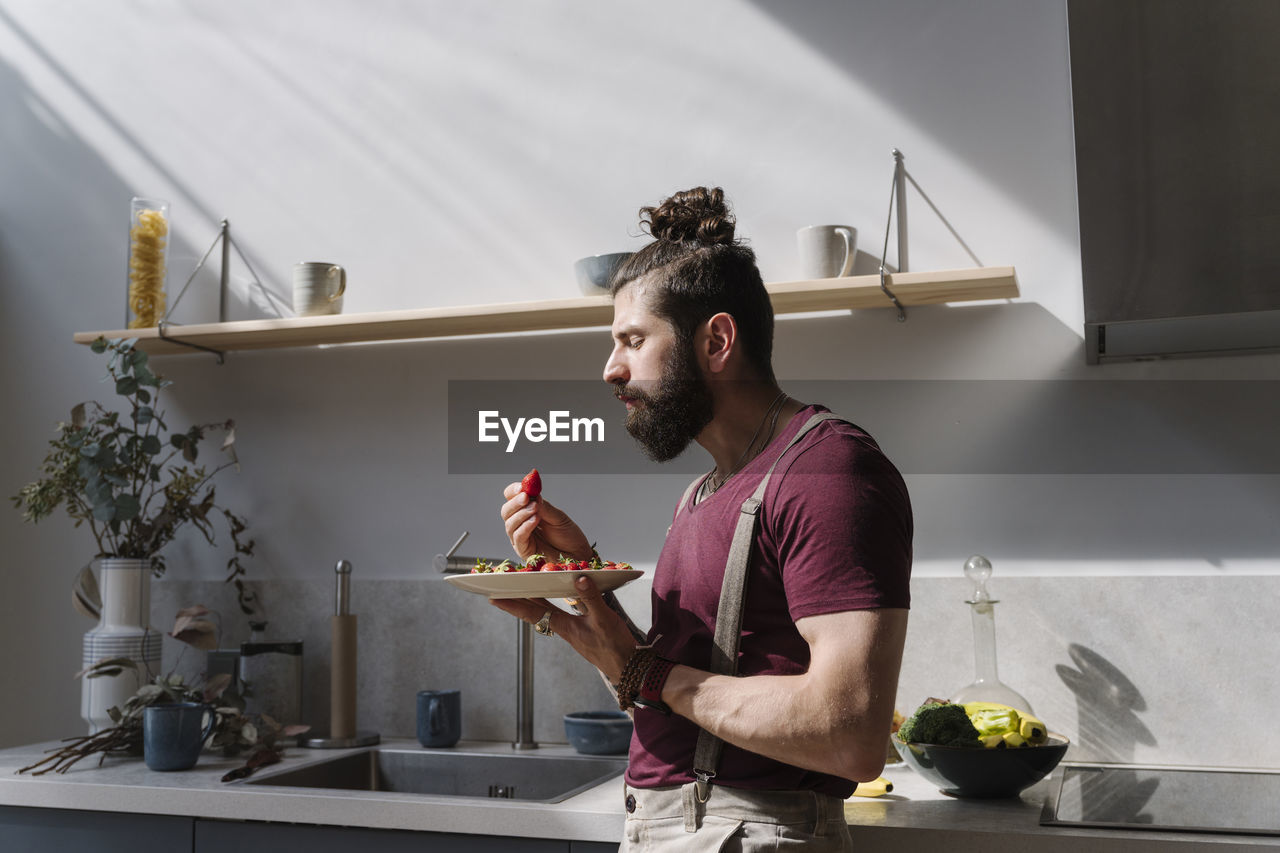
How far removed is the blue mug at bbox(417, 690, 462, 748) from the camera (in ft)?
7.09

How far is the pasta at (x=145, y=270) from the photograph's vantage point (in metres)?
2.52

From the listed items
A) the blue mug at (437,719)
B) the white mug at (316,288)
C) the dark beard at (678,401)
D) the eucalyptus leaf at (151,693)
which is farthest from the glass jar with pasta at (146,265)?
the dark beard at (678,401)

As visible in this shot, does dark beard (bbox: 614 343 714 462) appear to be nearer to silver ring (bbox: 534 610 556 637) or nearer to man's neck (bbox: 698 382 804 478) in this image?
man's neck (bbox: 698 382 804 478)

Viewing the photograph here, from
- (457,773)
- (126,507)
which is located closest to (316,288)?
(126,507)

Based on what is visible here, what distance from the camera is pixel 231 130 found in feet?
8.74

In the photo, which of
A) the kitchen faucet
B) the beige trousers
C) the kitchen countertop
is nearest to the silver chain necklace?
the beige trousers

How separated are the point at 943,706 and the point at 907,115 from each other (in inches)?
45.6

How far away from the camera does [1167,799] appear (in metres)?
1.60

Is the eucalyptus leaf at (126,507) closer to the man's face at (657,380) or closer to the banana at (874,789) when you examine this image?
the man's face at (657,380)

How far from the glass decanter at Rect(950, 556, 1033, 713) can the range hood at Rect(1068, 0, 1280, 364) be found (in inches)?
21.5

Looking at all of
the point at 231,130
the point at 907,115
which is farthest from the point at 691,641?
the point at 231,130

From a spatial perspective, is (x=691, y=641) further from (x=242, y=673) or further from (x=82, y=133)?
(x=82, y=133)

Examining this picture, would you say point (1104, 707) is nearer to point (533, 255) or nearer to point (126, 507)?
point (533, 255)

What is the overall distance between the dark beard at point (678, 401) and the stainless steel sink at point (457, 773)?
32.9 inches
